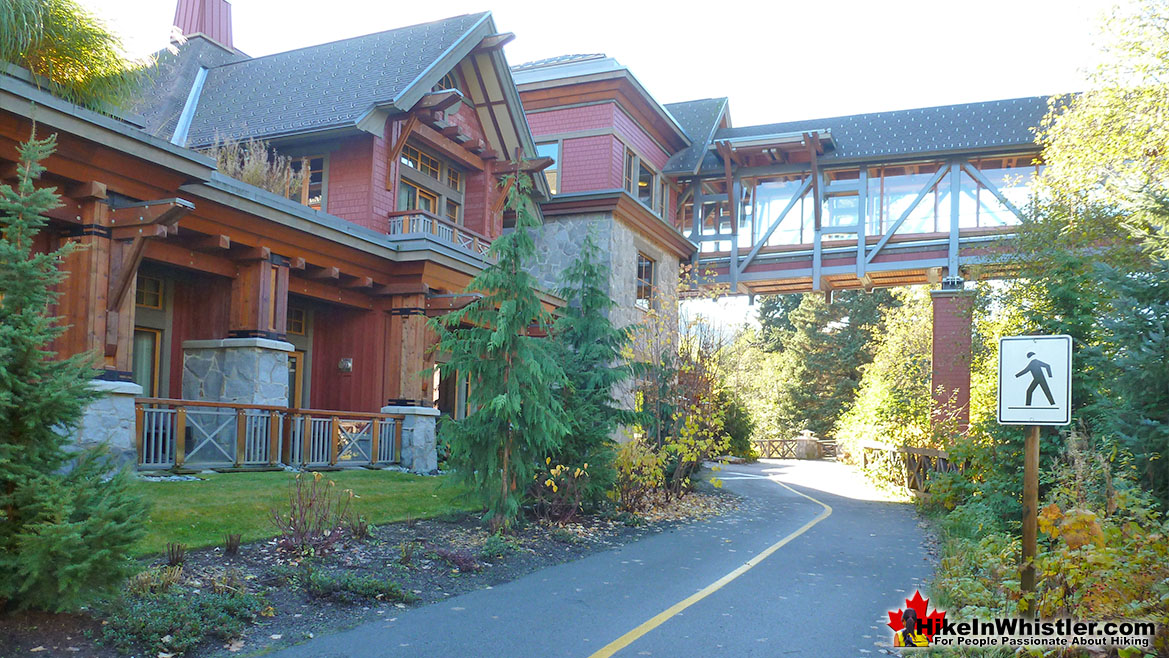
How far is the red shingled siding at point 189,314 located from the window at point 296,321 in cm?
294

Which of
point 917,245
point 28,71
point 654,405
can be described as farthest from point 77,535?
point 917,245

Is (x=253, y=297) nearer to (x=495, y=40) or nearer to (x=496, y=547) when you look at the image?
(x=496, y=547)

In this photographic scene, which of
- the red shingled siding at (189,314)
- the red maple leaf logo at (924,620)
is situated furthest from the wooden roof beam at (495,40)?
the red maple leaf logo at (924,620)

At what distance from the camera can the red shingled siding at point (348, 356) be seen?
18.5 metres

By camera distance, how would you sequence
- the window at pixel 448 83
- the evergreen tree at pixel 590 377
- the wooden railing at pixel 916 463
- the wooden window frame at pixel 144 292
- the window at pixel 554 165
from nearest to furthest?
the evergreen tree at pixel 590 377 → the wooden window frame at pixel 144 292 → the wooden railing at pixel 916 463 → the window at pixel 448 83 → the window at pixel 554 165

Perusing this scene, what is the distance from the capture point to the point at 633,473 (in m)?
15.2

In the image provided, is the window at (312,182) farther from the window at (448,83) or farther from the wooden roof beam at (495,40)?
the wooden roof beam at (495,40)

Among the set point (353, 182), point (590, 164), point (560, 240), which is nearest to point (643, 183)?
point (590, 164)

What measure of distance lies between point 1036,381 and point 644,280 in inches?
747

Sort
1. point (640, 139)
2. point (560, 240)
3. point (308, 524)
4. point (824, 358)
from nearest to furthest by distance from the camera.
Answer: point (308, 524) < point (560, 240) < point (640, 139) < point (824, 358)

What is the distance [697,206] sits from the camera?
28484mm

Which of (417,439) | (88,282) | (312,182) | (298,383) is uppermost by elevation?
(312,182)

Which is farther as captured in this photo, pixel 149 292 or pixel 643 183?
pixel 643 183

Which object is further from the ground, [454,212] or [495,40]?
[495,40]
